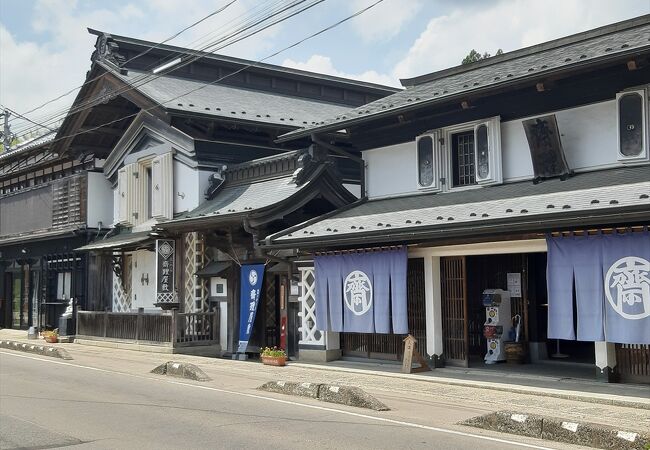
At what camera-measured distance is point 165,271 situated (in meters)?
23.0

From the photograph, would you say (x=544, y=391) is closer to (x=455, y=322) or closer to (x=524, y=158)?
(x=455, y=322)

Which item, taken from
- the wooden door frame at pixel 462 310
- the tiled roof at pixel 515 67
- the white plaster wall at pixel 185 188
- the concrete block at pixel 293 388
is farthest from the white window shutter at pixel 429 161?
the white plaster wall at pixel 185 188

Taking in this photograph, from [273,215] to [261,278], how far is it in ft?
6.47

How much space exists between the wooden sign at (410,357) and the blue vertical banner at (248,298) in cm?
544

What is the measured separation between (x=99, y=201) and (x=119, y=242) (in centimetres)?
449

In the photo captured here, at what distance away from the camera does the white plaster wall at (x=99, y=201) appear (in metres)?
Answer: 28.7

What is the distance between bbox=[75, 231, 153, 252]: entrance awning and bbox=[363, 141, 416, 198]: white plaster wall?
775 centimetres

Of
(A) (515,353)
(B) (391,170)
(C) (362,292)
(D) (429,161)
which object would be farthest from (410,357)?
(B) (391,170)

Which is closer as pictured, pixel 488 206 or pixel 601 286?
pixel 601 286

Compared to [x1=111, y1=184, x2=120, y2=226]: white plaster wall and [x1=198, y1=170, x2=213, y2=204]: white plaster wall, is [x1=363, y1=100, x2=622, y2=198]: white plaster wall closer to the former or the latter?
[x1=198, y1=170, x2=213, y2=204]: white plaster wall

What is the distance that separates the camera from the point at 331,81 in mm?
31578

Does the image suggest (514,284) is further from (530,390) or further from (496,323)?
(530,390)

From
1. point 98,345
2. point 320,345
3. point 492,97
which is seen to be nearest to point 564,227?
point 492,97

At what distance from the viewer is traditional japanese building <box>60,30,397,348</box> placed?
21312 mm
